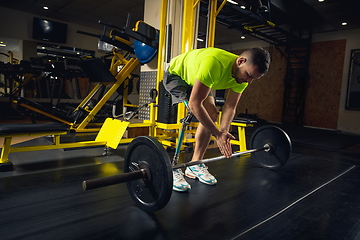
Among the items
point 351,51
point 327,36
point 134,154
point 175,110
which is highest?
point 327,36

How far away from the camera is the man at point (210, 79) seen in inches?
45.9

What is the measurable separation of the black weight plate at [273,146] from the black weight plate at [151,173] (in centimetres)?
137

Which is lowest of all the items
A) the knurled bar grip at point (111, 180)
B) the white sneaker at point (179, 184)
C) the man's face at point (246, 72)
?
the white sneaker at point (179, 184)

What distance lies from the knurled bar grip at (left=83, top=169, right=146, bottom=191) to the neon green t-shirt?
1.90 ft

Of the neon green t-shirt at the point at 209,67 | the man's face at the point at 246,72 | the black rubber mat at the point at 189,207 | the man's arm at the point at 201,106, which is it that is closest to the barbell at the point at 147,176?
the black rubber mat at the point at 189,207

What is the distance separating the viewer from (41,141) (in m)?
3.03

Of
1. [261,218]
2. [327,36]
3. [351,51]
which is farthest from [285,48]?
[261,218]

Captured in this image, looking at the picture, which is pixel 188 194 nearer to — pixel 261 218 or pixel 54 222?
pixel 261 218

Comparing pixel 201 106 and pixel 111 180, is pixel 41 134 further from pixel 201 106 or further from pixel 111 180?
pixel 201 106

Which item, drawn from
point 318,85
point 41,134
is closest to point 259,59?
point 41,134

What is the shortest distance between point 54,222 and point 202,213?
2.50 ft

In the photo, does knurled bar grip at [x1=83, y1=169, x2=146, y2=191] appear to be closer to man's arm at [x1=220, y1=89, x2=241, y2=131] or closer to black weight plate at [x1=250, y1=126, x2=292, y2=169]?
man's arm at [x1=220, y1=89, x2=241, y2=131]

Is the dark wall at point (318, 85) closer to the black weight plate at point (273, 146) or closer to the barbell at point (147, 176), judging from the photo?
the black weight plate at point (273, 146)

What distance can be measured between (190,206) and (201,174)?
1.38 feet
